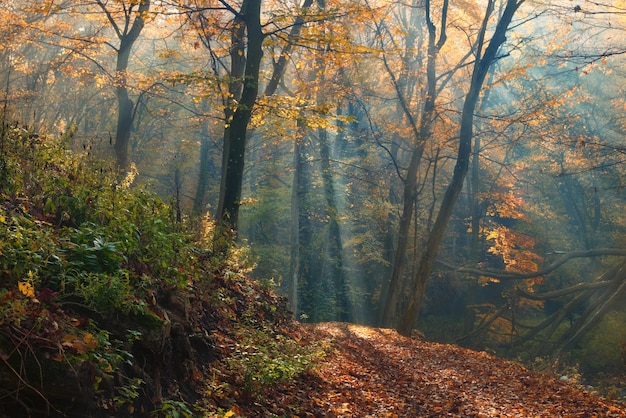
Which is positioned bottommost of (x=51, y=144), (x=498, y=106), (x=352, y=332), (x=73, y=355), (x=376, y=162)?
(x=352, y=332)

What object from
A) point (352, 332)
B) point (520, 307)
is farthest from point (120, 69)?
point (520, 307)

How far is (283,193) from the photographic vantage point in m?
28.9

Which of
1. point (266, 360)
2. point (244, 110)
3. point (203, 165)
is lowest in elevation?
point (266, 360)

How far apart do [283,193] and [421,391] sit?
21508 mm

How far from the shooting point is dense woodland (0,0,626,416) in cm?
413

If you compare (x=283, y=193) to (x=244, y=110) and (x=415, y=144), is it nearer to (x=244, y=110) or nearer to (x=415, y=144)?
(x=415, y=144)

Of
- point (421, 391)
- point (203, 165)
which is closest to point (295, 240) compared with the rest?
point (203, 165)

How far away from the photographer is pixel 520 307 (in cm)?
2944

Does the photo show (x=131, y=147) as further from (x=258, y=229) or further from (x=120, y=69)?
(x=120, y=69)

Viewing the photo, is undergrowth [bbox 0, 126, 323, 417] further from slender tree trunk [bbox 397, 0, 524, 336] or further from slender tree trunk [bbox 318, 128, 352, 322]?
slender tree trunk [bbox 318, 128, 352, 322]

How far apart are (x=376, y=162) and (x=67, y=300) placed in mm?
23868

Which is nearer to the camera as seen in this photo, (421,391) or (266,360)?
(266,360)

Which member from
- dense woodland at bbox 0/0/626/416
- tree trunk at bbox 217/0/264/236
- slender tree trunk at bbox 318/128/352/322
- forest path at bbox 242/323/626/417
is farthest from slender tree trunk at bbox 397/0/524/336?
slender tree trunk at bbox 318/128/352/322

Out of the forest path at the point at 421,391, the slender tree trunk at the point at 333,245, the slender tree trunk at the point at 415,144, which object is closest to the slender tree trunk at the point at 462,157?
the slender tree trunk at the point at 415,144
